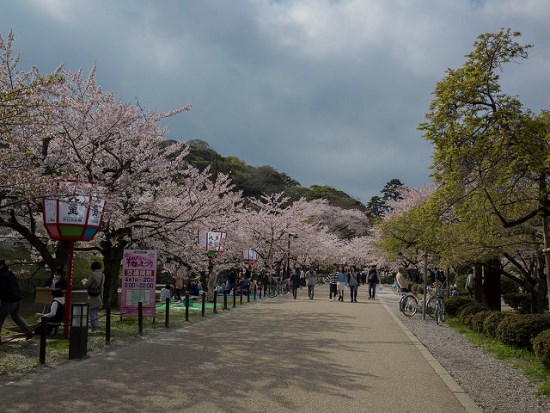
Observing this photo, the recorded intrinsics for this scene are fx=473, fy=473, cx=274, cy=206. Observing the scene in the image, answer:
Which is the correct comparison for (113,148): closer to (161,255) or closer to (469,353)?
(161,255)

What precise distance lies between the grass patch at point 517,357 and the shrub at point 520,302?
914cm

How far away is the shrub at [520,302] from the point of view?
20466 millimetres

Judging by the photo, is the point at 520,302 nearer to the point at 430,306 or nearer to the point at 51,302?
the point at 430,306

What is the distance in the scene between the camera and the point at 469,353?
9.70m

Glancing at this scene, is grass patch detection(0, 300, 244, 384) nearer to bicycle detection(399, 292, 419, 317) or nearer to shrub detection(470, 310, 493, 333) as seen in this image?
shrub detection(470, 310, 493, 333)

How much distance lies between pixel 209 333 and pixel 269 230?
25.5 metres

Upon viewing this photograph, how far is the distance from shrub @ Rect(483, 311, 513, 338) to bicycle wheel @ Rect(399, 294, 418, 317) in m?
5.52

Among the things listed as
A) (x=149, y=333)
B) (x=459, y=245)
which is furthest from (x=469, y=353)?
(x=149, y=333)

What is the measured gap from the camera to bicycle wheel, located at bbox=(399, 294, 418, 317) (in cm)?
1723

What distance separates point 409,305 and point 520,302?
7.08 m

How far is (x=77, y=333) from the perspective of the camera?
8.27 m

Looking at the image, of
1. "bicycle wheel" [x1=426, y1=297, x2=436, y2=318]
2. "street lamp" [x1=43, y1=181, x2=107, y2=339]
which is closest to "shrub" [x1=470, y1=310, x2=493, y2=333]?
"bicycle wheel" [x1=426, y1=297, x2=436, y2=318]

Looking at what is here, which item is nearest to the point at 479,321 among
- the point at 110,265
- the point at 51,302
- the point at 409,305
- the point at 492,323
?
the point at 492,323

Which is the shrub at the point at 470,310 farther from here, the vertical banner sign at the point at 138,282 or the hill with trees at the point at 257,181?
the hill with trees at the point at 257,181
